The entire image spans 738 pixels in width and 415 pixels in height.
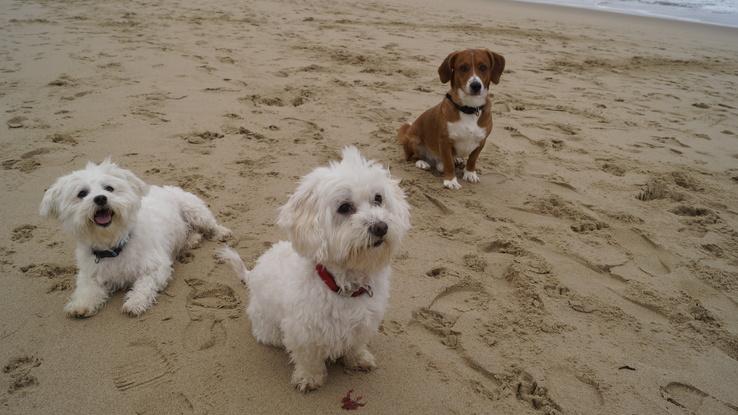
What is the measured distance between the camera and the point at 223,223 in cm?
392

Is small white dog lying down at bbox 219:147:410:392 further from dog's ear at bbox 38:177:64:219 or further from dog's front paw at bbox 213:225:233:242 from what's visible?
dog's ear at bbox 38:177:64:219

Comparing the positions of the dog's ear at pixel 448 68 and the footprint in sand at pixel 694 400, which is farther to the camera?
the dog's ear at pixel 448 68

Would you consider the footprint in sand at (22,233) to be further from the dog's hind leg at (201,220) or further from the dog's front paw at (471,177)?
the dog's front paw at (471,177)

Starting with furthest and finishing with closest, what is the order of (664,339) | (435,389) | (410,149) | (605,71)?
(605,71), (410,149), (664,339), (435,389)

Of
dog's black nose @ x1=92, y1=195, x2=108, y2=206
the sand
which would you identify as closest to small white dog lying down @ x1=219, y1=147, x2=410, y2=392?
the sand

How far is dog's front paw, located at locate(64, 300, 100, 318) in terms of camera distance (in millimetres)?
2842

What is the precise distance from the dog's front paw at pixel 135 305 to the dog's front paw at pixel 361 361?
143cm

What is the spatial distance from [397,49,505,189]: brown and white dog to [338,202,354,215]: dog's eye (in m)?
2.61

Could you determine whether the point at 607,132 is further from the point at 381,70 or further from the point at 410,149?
the point at 381,70

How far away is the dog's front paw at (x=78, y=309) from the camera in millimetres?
2842

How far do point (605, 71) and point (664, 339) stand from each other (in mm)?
6906

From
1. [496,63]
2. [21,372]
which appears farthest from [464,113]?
[21,372]

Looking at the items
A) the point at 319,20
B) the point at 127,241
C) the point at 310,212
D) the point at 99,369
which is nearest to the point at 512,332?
the point at 310,212

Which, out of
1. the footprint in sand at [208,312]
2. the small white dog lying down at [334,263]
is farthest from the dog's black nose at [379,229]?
the footprint in sand at [208,312]
